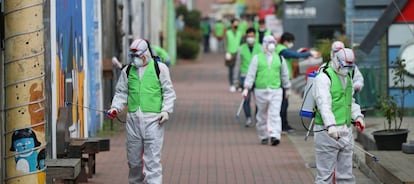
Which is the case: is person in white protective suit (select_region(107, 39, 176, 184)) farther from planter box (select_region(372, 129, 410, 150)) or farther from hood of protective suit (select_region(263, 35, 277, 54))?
hood of protective suit (select_region(263, 35, 277, 54))

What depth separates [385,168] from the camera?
12.7m

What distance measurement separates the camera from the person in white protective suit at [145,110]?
11680mm

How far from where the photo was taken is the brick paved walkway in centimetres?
1399

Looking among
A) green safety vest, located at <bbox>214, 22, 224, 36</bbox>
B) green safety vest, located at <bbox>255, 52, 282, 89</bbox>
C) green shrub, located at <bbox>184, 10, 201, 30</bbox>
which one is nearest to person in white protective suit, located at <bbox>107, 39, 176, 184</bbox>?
green safety vest, located at <bbox>255, 52, 282, 89</bbox>

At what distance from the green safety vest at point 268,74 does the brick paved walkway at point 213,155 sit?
3.14 feet

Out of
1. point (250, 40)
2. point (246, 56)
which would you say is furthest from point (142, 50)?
point (246, 56)

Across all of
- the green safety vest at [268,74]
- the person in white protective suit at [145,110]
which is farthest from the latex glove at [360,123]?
the green safety vest at [268,74]

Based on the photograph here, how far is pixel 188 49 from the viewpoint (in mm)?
47656

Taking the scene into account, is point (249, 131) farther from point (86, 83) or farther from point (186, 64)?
point (186, 64)

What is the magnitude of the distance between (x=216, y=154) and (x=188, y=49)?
3124 cm

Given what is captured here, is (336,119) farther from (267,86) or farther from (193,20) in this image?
(193,20)

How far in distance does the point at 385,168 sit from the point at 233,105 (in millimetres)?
13374

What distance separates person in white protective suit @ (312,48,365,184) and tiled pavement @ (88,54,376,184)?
2505 millimetres

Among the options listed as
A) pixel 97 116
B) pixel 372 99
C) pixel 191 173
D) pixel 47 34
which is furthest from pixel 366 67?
pixel 47 34
